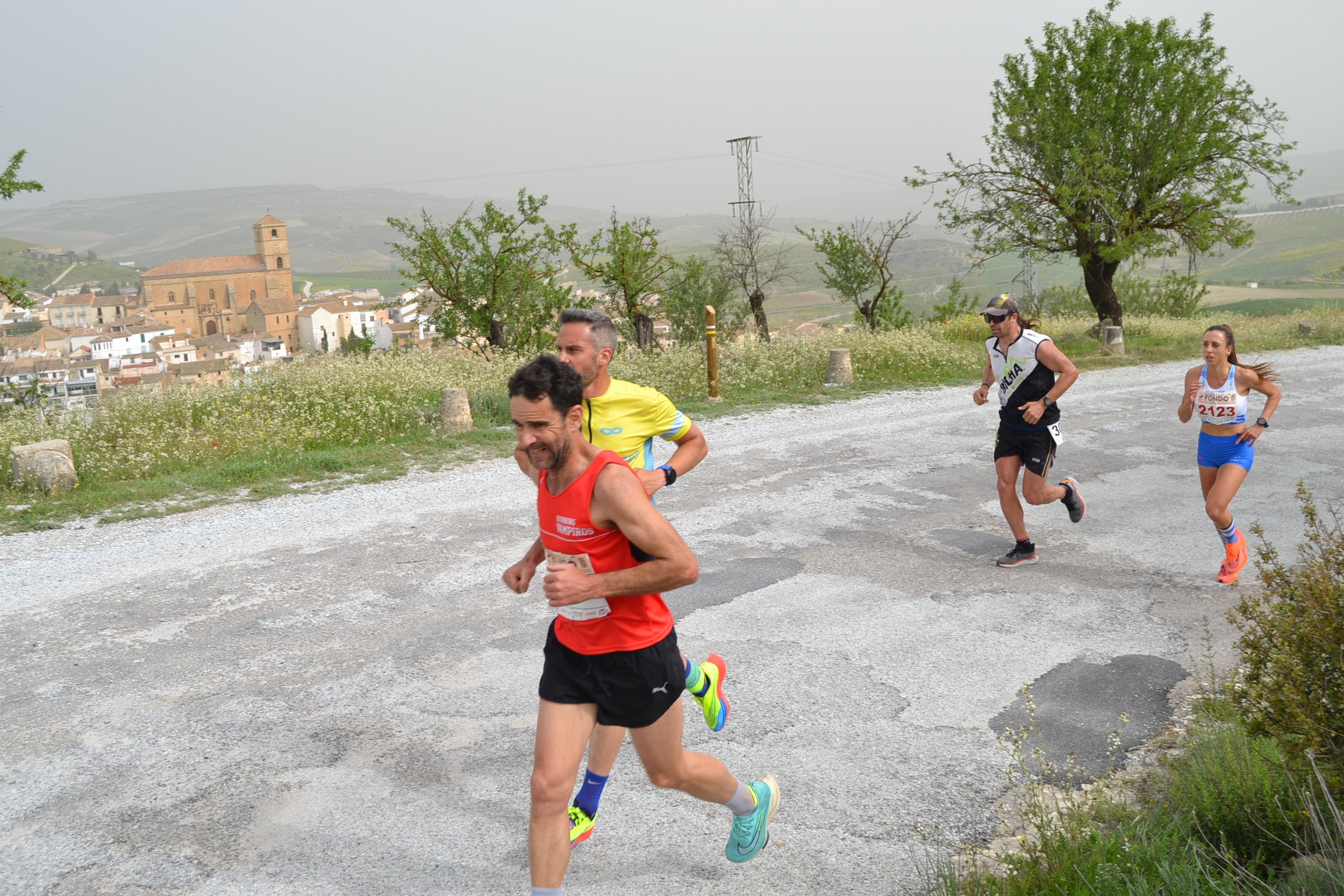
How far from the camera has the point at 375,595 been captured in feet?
21.3

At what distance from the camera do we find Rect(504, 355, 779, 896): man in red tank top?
9.36ft

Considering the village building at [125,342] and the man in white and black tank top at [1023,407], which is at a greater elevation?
the man in white and black tank top at [1023,407]

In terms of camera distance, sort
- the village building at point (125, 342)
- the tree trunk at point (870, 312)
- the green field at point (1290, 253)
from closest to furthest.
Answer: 1. the tree trunk at point (870, 312)
2. the green field at point (1290, 253)
3. the village building at point (125, 342)

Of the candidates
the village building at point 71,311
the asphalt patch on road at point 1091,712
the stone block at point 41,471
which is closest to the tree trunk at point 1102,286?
the asphalt patch on road at point 1091,712

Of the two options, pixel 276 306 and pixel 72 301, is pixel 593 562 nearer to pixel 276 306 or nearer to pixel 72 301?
pixel 276 306

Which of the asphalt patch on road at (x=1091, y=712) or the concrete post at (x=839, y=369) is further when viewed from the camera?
the concrete post at (x=839, y=369)

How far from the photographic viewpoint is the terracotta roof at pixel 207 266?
181 m

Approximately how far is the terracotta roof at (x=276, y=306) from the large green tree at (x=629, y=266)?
150 meters

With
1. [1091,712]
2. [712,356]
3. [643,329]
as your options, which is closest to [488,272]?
[643,329]

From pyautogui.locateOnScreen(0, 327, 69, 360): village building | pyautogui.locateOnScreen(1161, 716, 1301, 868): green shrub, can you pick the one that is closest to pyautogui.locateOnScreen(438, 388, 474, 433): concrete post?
pyautogui.locateOnScreen(1161, 716, 1301, 868): green shrub

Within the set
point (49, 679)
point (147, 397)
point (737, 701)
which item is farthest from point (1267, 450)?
point (147, 397)

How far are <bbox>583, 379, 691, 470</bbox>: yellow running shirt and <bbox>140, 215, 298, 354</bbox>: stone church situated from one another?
164416mm

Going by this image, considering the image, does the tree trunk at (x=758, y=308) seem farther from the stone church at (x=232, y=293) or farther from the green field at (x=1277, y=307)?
the stone church at (x=232, y=293)

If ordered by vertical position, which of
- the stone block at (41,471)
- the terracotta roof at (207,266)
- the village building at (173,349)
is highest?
the terracotta roof at (207,266)
